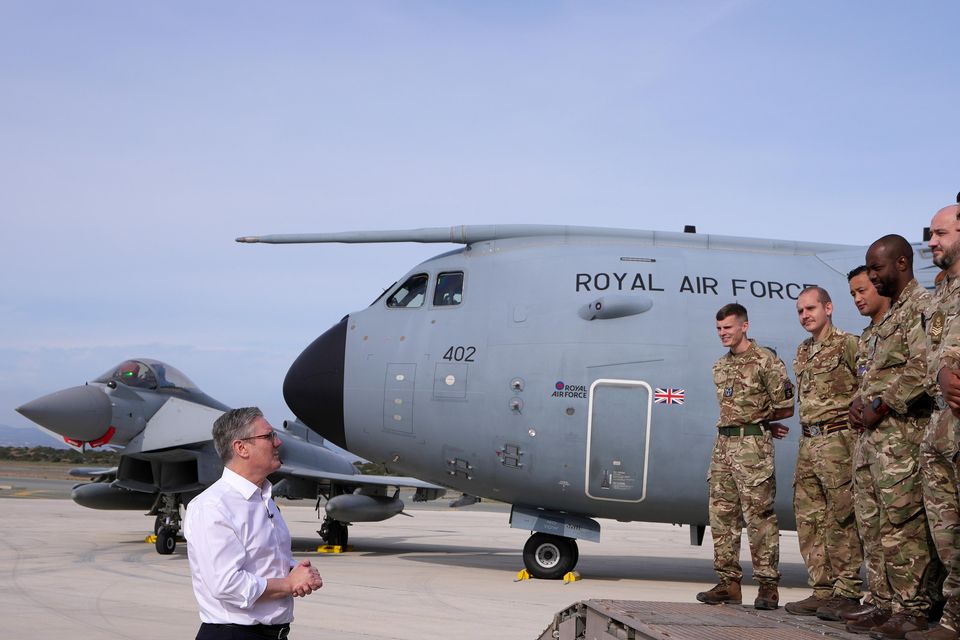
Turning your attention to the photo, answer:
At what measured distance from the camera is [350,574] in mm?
13336

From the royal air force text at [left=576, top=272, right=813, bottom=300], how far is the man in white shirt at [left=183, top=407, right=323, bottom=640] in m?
8.36

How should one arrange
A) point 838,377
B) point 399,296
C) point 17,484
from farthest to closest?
point 17,484, point 399,296, point 838,377

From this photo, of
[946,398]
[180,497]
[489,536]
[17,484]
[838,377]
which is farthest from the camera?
[17,484]

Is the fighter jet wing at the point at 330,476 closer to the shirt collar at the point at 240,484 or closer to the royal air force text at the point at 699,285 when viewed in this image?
the royal air force text at the point at 699,285

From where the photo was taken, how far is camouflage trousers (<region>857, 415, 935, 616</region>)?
517 cm

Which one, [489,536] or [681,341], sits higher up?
[681,341]

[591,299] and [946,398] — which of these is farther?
[591,299]

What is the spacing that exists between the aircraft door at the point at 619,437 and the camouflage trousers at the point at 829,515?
15.8 ft

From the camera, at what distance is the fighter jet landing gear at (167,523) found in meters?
16.3

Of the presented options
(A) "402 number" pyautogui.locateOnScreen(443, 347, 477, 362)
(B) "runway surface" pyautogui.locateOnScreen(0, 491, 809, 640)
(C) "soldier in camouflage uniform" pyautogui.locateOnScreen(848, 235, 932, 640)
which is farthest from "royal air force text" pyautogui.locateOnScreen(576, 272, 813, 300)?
(C) "soldier in camouflage uniform" pyautogui.locateOnScreen(848, 235, 932, 640)

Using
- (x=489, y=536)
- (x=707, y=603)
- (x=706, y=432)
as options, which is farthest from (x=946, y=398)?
(x=489, y=536)

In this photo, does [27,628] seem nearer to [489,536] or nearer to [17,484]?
[489,536]

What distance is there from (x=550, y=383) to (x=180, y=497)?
9106 mm

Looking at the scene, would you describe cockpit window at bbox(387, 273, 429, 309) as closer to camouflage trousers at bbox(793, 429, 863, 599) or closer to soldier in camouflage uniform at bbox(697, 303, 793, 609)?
soldier in camouflage uniform at bbox(697, 303, 793, 609)
